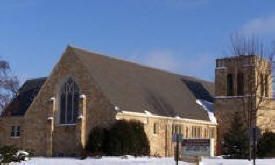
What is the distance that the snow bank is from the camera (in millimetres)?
56812

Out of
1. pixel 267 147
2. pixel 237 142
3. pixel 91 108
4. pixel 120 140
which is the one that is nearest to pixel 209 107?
pixel 267 147

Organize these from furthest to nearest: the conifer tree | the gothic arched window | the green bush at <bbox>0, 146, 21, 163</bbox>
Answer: the gothic arched window, the conifer tree, the green bush at <bbox>0, 146, 21, 163</bbox>

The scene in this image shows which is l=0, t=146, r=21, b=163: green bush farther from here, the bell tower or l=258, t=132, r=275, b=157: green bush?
the bell tower

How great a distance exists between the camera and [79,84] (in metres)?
47.6

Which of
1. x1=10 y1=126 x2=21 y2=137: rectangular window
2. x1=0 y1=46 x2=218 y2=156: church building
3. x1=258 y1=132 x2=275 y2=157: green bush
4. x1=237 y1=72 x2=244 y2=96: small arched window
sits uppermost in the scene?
x1=237 y1=72 x2=244 y2=96: small arched window

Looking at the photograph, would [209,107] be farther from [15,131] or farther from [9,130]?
[9,130]

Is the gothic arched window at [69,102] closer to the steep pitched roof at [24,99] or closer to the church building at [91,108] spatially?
the church building at [91,108]

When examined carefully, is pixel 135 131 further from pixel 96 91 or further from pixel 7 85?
pixel 7 85

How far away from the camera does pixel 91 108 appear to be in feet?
153

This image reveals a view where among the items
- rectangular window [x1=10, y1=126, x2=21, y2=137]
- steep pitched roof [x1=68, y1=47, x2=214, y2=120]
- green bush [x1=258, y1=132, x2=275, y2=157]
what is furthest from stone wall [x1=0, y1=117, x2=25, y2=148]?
green bush [x1=258, y1=132, x2=275, y2=157]

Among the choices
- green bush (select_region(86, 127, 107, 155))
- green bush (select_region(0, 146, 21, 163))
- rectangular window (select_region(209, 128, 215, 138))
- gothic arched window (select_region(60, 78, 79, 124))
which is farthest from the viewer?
rectangular window (select_region(209, 128, 215, 138))

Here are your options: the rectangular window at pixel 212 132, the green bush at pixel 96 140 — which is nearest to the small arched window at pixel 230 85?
the rectangular window at pixel 212 132

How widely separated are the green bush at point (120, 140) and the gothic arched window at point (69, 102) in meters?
3.93

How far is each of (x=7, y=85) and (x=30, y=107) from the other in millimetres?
3633
